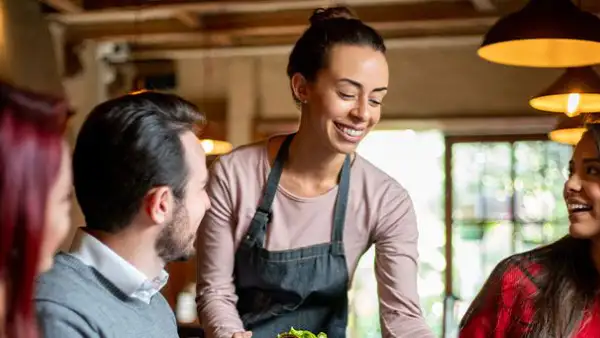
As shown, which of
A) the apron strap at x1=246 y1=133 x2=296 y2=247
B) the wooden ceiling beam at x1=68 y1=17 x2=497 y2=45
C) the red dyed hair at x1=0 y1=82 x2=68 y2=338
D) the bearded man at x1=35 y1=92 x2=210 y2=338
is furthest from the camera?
the wooden ceiling beam at x1=68 y1=17 x2=497 y2=45

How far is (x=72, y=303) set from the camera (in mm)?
1339

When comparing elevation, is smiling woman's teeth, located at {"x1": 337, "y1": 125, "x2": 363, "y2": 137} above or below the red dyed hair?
below

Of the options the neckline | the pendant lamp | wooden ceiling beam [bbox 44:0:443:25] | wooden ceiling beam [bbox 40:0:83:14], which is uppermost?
wooden ceiling beam [bbox 40:0:83:14]

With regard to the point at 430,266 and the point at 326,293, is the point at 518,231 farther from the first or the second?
the point at 326,293

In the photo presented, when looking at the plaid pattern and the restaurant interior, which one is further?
the restaurant interior

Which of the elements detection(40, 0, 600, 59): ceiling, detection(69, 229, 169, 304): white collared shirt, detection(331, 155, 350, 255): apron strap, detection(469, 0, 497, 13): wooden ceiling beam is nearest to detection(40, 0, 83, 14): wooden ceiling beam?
detection(40, 0, 600, 59): ceiling

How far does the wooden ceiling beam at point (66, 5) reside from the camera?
466cm

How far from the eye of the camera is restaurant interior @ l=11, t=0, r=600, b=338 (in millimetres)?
5344

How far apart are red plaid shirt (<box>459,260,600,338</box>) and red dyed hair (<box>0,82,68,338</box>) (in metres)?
1.31

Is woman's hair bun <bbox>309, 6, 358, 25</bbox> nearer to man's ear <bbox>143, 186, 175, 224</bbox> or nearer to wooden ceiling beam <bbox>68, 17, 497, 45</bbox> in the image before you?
man's ear <bbox>143, 186, 175, 224</bbox>

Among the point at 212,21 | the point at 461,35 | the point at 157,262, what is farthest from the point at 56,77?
the point at 157,262

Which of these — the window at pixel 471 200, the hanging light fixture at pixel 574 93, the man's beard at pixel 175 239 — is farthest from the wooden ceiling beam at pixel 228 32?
the man's beard at pixel 175 239

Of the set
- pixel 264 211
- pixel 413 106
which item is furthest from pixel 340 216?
pixel 413 106

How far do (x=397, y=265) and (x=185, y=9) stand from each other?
9.54 ft
